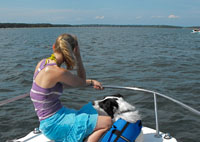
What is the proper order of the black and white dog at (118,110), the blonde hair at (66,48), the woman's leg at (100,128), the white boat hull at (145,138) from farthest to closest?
1. the white boat hull at (145,138)
2. the black and white dog at (118,110)
3. the woman's leg at (100,128)
4. the blonde hair at (66,48)

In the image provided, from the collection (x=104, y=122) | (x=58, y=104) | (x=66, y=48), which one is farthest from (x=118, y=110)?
(x=66, y=48)

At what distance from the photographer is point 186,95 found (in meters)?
9.14

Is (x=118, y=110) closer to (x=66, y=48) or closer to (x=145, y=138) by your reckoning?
(x=145, y=138)

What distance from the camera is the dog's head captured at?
304 cm

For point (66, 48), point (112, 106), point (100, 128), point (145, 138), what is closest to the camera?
point (66, 48)

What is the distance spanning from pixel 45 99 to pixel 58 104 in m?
0.20

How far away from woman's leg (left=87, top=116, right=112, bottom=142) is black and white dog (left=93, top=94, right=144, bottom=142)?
0.48 ft

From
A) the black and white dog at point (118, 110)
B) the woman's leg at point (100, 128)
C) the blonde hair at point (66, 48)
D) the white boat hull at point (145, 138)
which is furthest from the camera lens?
the white boat hull at point (145, 138)

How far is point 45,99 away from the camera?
9.34 feet

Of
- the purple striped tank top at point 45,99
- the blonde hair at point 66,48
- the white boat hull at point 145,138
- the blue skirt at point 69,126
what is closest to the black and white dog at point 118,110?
the blue skirt at point 69,126

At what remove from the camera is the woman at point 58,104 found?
110 inches

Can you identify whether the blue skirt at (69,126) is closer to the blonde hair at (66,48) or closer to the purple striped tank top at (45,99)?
the purple striped tank top at (45,99)

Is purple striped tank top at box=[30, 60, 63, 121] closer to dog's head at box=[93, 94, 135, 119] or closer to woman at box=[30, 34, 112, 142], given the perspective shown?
woman at box=[30, 34, 112, 142]

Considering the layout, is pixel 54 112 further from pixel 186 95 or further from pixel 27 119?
pixel 186 95
